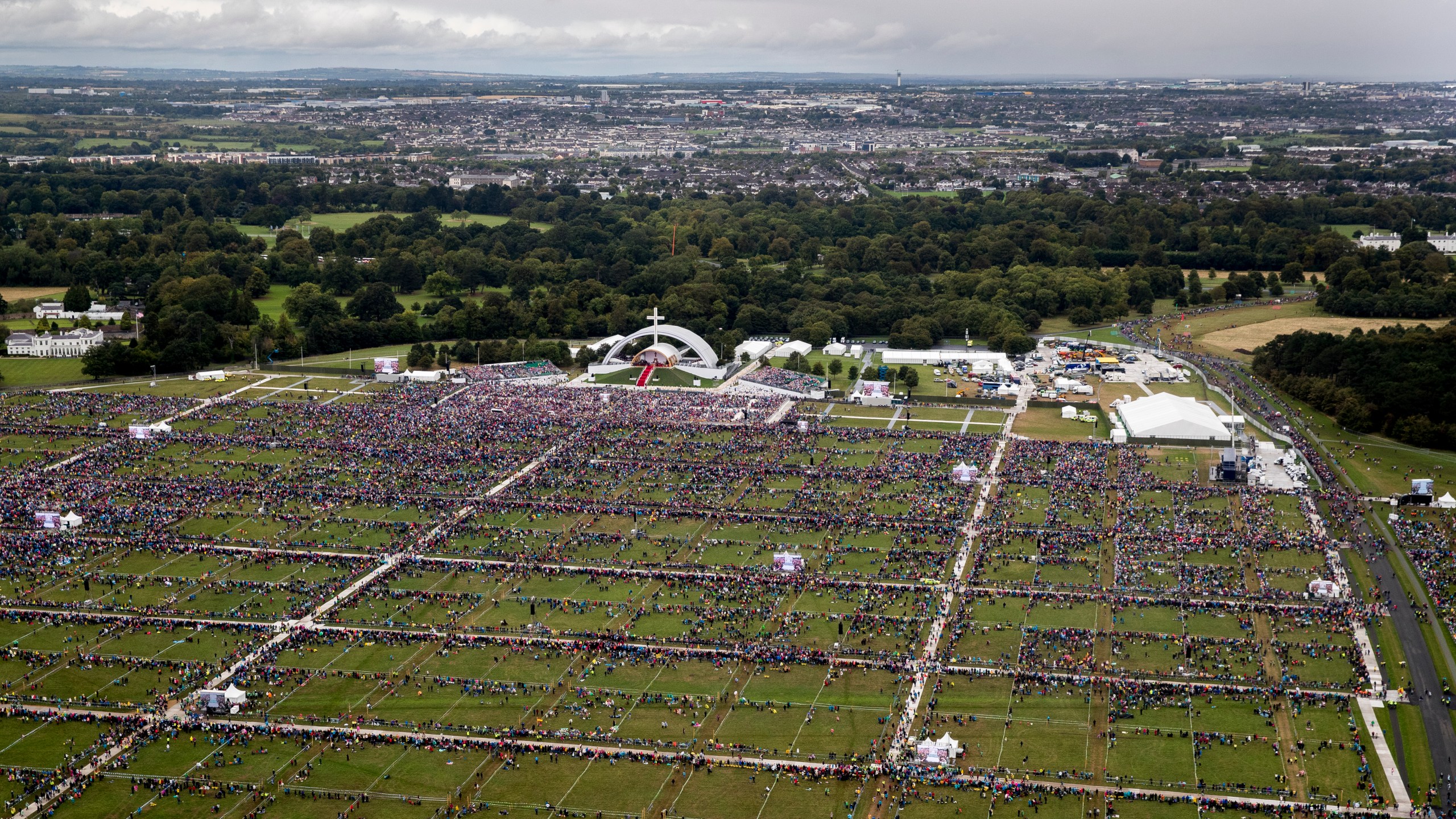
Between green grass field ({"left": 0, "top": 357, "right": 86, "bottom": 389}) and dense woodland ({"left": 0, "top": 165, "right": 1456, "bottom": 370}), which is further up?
dense woodland ({"left": 0, "top": 165, "right": 1456, "bottom": 370})

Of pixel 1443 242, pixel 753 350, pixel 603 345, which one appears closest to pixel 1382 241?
pixel 1443 242

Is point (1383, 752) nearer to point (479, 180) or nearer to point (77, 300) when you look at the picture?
point (77, 300)

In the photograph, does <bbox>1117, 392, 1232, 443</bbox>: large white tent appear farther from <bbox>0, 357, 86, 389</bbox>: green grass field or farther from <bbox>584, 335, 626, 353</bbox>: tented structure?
<bbox>0, 357, 86, 389</bbox>: green grass field

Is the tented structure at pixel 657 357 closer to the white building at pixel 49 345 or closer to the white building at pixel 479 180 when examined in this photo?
the white building at pixel 49 345

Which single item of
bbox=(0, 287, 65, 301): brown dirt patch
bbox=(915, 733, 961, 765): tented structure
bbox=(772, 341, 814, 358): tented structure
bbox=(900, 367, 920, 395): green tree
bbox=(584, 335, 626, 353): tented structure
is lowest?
bbox=(0, 287, 65, 301): brown dirt patch

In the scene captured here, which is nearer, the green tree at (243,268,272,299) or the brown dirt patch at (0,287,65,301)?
the brown dirt patch at (0,287,65,301)

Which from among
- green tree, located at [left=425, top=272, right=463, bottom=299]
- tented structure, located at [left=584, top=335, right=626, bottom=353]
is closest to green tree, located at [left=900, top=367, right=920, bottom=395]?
tented structure, located at [left=584, top=335, right=626, bottom=353]

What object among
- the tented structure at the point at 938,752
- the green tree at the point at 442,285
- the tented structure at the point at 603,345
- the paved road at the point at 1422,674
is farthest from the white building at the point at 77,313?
the paved road at the point at 1422,674
